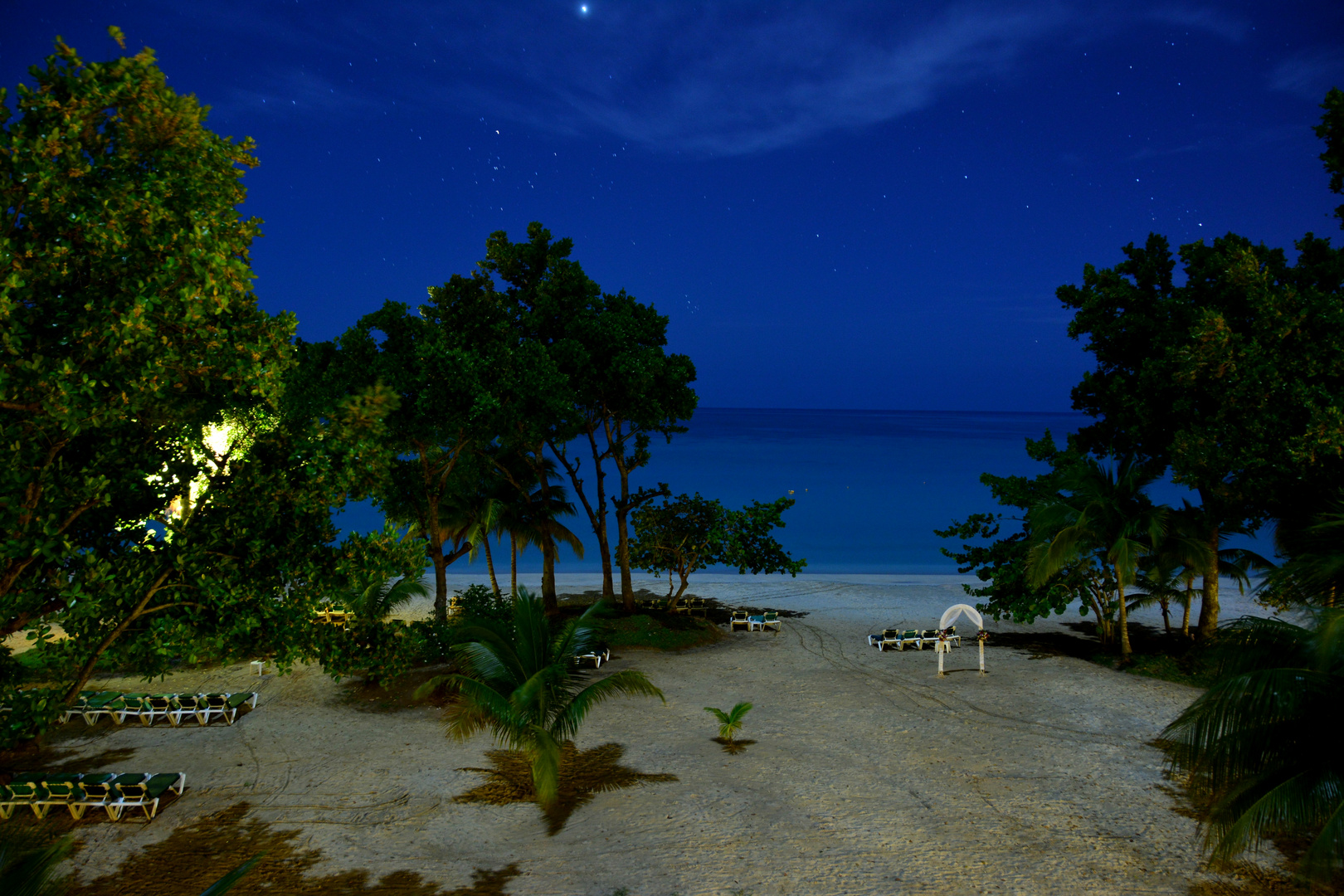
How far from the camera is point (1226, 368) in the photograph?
1336 centimetres

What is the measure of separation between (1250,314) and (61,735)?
2295 cm

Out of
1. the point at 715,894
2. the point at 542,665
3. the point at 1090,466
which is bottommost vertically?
the point at 715,894

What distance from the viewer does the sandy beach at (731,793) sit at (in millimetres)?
8312

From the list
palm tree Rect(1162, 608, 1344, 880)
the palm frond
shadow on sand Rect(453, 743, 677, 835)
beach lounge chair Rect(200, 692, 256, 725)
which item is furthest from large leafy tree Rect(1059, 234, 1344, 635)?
beach lounge chair Rect(200, 692, 256, 725)

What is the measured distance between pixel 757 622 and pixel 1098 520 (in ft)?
30.3

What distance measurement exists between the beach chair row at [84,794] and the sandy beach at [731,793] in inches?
10.8

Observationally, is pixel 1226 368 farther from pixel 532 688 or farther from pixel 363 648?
pixel 363 648

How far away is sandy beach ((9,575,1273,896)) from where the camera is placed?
327 inches

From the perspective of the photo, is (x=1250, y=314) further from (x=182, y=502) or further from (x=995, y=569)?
(x=182, y=502)

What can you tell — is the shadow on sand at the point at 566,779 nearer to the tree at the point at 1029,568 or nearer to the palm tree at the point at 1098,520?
the tree at the point at 1029,568

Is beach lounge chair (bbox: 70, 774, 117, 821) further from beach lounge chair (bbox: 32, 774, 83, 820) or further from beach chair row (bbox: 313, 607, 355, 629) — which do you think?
beach chair row (bbox: 313, 607, 355, 629)

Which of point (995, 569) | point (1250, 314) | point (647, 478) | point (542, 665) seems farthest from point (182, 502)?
point (647, 478)

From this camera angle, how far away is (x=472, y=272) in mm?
18688

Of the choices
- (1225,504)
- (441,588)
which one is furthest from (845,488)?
(441,588)
